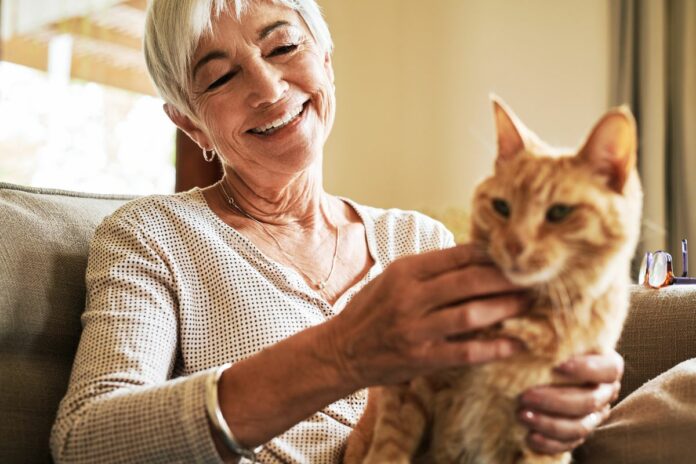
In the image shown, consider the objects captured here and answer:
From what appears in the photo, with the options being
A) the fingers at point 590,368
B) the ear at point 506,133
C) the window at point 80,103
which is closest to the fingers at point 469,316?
the fingers at point 590,368

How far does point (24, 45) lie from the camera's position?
12.5 ft

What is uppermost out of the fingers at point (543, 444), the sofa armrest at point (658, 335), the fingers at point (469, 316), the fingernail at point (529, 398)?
the fingers at point (469, 316)

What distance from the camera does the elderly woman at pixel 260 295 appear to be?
2.99ft

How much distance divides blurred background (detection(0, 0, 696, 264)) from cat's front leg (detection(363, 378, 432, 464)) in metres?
2.15

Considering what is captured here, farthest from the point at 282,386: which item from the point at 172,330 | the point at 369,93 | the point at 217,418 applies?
the point at 369,93

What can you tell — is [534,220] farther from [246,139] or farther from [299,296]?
[246,139]

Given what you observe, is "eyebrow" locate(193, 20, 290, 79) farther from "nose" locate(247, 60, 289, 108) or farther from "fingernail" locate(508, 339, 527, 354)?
"fingernail" locate(508, 339, 527, 354)

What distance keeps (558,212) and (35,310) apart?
1064 millimetres

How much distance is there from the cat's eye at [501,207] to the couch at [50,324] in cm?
45

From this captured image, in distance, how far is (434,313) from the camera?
87 cm

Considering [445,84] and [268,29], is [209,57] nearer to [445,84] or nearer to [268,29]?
[268,29]

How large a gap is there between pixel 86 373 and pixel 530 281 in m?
0.77

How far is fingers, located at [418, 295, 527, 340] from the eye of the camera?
0.85 metres

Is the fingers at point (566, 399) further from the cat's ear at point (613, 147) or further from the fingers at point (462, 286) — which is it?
the cat's ear at point (613, 147)
